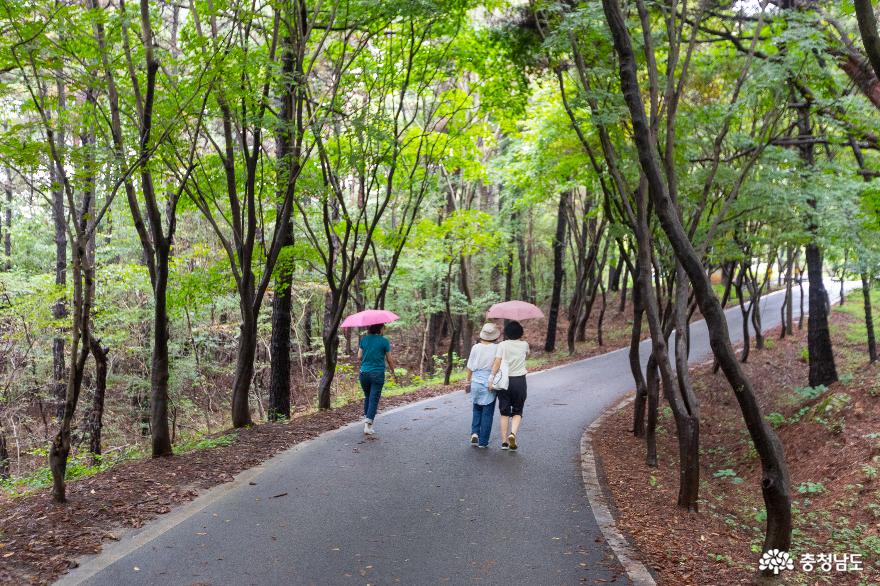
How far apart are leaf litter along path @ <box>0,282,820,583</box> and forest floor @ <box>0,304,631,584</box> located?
0.02 meters

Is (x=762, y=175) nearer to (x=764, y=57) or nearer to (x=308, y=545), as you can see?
(x=764, y=57)

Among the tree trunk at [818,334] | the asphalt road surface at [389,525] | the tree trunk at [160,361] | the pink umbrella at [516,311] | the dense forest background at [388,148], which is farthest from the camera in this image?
the tree trunk at [818,334]

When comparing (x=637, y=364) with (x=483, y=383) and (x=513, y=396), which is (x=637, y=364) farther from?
(x=483, y=383)

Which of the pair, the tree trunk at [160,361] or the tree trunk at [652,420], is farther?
the tree trunk at [652,420]

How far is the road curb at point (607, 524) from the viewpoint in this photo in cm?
496

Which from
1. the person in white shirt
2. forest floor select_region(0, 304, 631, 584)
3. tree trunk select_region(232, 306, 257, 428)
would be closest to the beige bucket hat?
the person in white shirt

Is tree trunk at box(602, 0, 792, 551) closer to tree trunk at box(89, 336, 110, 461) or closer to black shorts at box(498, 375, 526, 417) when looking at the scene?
black shorts at box(498, 375, 526, 417)

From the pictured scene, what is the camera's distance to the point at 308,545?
5316 mm

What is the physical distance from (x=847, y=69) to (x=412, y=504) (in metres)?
7.91

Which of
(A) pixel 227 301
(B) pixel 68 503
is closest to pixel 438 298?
(A) pixel 227 301

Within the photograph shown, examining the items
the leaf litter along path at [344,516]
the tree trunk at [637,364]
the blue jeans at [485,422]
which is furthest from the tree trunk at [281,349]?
the tree trunk at [637,364]

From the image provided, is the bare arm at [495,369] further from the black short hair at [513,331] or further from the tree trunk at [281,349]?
the tree trunk at [281,349]

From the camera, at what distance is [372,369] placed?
10.0m

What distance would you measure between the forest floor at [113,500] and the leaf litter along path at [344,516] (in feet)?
0.06
